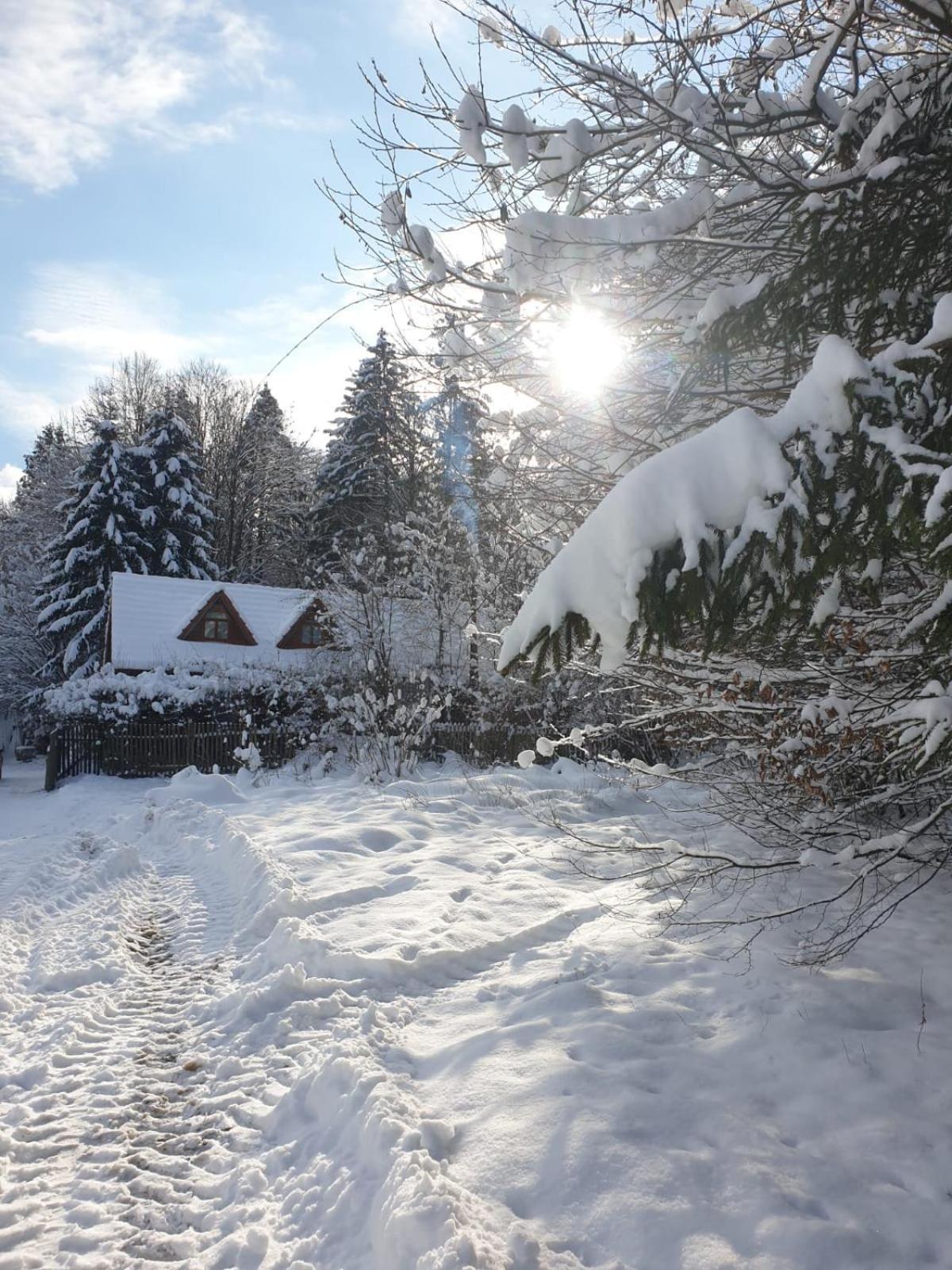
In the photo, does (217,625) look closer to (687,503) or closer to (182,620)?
(182,620)

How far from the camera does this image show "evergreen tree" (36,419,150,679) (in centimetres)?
2741

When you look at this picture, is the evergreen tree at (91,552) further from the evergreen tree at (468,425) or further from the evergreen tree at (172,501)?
the evergreen tree at (468,425)

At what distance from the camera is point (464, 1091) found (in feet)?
10.5

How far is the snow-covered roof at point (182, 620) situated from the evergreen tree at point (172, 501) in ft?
19.8

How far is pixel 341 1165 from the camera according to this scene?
112 inches

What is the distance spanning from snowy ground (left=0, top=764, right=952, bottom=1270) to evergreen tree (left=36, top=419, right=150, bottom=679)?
23.8 meters

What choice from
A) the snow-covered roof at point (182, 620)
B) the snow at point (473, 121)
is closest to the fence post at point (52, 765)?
the snow-covered roof at point (182, 620)

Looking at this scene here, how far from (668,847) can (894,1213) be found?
1.54 metres

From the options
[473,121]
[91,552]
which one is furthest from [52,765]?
[473,121]

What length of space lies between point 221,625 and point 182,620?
50.0 inches

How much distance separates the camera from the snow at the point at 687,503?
210 cm

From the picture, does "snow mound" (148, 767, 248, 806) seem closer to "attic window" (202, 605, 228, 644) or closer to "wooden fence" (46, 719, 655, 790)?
"wooden fence" (46, 719, 655, 790)

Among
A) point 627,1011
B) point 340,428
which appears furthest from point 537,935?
point 340,428

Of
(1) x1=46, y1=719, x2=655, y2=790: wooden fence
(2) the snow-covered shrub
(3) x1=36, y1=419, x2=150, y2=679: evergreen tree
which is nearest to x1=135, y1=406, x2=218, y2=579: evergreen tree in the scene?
(3) x1=36, y1=419, x2=150, y2=679: evergreen tree
